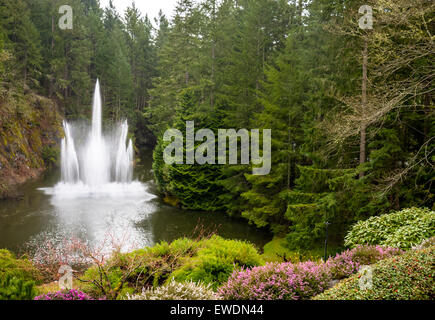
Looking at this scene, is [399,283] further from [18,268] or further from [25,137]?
[25,137]

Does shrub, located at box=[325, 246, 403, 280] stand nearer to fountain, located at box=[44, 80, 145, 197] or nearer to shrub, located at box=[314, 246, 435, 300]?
shrub, located at box=[314, 246, 435, 300]

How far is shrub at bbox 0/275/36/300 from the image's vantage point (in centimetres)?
418

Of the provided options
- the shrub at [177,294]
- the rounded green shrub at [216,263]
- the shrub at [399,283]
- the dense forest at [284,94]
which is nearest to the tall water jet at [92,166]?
the dense forest at [284,94]

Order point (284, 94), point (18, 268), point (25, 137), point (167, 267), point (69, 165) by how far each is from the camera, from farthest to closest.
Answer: point (25, 137) → point (69, 165) → point (284, 94) → point (18, 268) → point (167, 267)

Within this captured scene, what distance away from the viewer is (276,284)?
5.11 metres

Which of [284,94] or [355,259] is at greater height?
[284,94]

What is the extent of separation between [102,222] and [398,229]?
15.4m

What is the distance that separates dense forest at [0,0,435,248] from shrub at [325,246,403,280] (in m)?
2.13

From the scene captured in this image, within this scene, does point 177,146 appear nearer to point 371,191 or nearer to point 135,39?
point 371,191

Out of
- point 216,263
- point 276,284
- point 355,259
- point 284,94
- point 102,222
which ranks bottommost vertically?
point 102,222

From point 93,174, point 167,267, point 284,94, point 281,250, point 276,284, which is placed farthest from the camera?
point 93,174

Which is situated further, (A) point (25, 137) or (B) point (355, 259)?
(A) point (25, 137)

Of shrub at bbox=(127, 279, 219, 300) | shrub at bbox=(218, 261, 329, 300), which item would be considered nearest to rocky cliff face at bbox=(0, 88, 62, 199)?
shrub at bbox=(127, 279, 219, 300)

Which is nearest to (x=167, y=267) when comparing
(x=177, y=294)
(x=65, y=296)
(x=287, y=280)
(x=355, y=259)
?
(x=177, y=294)
